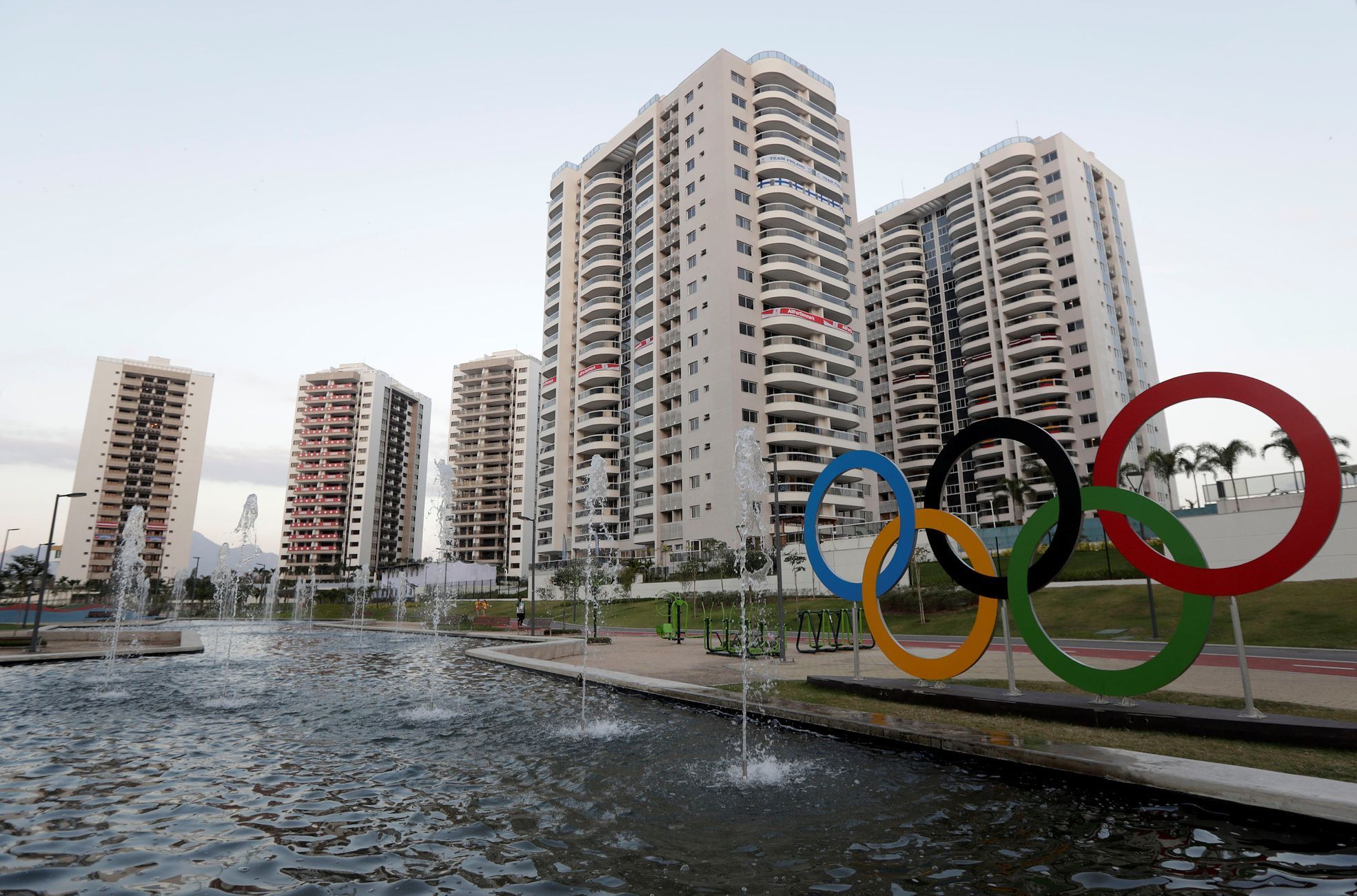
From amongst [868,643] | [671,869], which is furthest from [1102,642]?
[671,869]

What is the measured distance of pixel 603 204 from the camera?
282 ft

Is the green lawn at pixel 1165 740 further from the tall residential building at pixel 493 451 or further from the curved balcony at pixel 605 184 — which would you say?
the tall residential building at pixel 493 451

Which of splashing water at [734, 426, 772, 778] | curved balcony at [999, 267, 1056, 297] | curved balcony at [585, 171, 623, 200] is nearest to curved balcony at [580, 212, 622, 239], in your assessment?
curved balcony at [585, 171, 623, 200]

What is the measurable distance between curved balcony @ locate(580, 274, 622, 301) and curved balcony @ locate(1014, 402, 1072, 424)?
163 ft

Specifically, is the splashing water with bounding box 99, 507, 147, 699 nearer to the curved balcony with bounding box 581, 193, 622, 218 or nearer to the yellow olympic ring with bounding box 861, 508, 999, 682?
the curved balcony with bounding box 581, 193, 622, 218

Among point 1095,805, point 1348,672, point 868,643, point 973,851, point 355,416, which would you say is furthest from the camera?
point 355,416

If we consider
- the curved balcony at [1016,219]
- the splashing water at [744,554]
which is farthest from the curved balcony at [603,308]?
the splashing water at [744,554]

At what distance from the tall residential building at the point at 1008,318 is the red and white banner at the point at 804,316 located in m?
15.5

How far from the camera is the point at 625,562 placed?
6569cm

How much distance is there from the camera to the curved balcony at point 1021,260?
79.4 meters

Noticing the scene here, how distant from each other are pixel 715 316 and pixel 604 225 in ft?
94.3

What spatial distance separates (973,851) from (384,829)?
5789mm

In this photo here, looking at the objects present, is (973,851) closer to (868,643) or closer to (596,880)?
(596,880)

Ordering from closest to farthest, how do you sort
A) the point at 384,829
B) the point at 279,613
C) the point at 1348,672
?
the point at 384,829 < the point at 1348,672 < the point at 279,613
